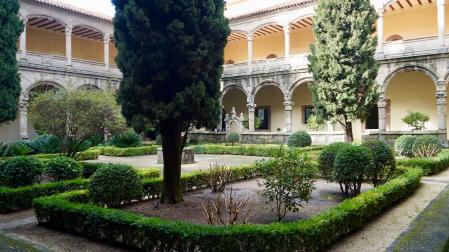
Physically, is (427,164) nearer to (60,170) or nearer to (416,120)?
(416,120)

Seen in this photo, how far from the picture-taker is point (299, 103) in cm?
2784

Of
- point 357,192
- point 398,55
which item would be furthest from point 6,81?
point 398,55

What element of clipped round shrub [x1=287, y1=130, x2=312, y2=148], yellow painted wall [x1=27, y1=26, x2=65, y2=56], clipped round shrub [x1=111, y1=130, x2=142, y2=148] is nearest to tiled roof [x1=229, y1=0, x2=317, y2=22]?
clipped round shrub [x1=287, y1=130, x2=312, y2=148]

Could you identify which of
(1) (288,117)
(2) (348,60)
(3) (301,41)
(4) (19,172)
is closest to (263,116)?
(1) (288,117)

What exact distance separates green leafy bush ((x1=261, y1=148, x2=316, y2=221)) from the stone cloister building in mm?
15723

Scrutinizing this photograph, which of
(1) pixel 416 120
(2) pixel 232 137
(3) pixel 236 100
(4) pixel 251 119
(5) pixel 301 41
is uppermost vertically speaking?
(5) pixel 301 41

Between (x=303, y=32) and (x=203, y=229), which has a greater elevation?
(x=303, y=32)

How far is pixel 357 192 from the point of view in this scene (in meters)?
8.57

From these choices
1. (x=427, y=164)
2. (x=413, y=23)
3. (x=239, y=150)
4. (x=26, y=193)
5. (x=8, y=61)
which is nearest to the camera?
(x=26, y=193)

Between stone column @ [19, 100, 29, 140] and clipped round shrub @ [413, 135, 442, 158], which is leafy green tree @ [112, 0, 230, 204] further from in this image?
stone column @ [19, 100, 29, 140]

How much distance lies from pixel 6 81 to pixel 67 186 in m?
13.0

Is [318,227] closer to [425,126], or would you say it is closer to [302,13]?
[425,126]

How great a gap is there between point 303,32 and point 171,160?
76.0ft

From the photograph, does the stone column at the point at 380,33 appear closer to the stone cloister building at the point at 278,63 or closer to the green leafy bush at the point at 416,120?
the stone cloister building at the point at 278,63
